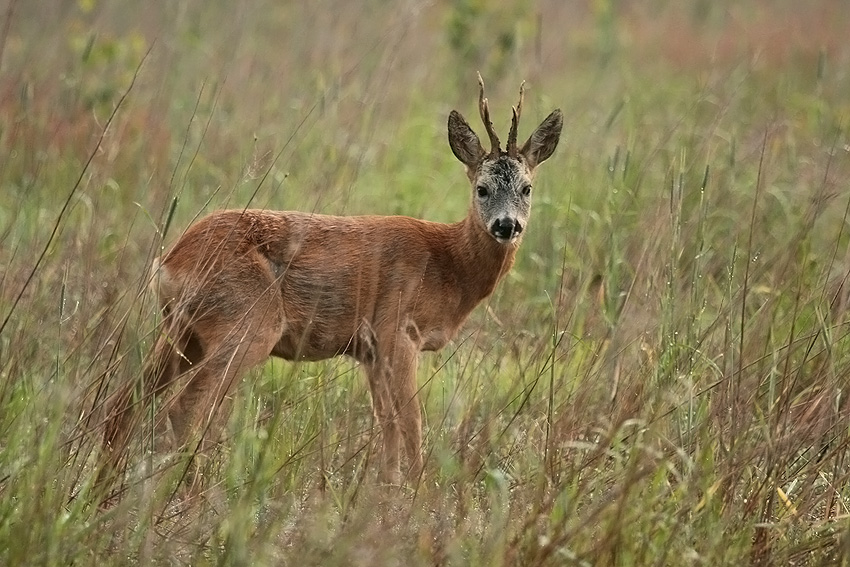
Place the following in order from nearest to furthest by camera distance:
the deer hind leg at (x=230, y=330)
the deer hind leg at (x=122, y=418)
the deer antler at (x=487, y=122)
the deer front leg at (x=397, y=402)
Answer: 1. the deer hind leg at (x=122, y=418)
2. the deer front leg at (x=397, y=402)
3. the deer hind leg at (x=230, y=330)
4. the deer antler at (x=487, y=122)

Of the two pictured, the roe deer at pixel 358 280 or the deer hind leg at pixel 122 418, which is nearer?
the deer hind leg at pixel 122 418

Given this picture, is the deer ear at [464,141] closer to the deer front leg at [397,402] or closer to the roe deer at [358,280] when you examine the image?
the roe deer at [358,280]

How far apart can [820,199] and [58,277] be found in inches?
120

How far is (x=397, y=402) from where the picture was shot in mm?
5082

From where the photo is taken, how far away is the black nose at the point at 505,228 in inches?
207

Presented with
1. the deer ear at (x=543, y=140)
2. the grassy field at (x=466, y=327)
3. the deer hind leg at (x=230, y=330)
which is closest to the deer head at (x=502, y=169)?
the deer ear at (x=543, y=140)

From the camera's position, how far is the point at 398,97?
9.05m

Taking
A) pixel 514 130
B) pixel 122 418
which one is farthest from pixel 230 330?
pixel 514 130

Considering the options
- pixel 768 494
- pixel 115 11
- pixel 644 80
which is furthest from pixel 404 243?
pixel 115 11

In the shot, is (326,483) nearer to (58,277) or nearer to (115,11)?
(58,277)

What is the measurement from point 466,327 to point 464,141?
88cm

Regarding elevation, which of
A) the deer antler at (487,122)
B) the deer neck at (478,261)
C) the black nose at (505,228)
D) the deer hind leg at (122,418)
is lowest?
the deer hind leg at (122,418)

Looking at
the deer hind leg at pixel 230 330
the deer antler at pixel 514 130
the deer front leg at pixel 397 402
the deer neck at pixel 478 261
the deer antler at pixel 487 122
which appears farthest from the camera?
the deer neck at pixel 478 261

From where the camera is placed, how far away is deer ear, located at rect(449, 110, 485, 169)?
225 inches
